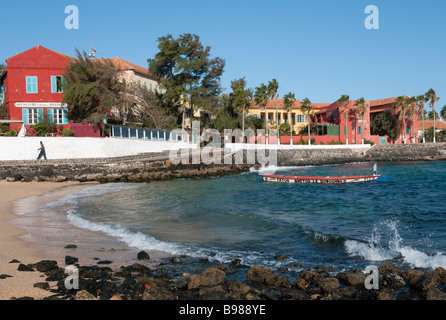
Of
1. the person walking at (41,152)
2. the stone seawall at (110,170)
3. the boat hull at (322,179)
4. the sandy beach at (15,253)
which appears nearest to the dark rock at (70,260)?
the sandy beach at (15,253)

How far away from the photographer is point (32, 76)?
126 feet

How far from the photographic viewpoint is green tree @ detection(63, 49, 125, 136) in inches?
1460

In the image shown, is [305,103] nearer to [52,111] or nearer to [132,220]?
[52,111]

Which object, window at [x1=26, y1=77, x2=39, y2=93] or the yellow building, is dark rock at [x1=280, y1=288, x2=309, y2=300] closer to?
window at [x1=26, y1=77, x2=39, y2=93]

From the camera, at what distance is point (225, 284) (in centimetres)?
759

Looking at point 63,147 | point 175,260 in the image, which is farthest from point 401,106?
point 175,260

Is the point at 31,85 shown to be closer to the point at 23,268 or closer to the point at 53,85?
the point at 53,85

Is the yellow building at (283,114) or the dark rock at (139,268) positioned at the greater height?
the yellow building at (283,114)

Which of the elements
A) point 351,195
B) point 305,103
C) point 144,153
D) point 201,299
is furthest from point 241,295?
point 305,103

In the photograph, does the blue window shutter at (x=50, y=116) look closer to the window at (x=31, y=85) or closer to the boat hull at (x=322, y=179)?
the window at (x=31, y=85)

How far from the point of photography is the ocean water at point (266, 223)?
10.2 m

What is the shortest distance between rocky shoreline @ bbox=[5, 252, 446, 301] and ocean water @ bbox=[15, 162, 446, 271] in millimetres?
1288
